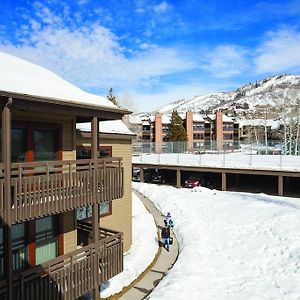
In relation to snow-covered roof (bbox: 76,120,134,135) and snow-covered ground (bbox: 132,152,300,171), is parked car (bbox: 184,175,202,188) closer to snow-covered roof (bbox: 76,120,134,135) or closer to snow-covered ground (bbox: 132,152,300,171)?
snow-covered ground (bbox: 132,152,300,171)

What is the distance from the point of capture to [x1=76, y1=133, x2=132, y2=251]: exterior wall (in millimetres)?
16453

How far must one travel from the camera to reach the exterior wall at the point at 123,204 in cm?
1645

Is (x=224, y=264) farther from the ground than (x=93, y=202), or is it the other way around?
(x=93, y=202)

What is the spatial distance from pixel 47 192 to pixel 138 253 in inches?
359

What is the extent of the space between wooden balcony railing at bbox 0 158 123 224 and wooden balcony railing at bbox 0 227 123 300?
138cm

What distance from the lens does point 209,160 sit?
36969 mm

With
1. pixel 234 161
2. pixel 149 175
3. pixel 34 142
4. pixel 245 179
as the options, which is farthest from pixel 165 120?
pixel 34 142

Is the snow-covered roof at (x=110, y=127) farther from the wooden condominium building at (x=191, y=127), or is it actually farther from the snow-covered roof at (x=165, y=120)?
the snow-covered roof at (x=165, y=120)

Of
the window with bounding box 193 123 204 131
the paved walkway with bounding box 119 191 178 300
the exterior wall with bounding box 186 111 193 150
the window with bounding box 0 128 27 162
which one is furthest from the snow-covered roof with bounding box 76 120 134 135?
the window with bounding box 193 123 204 131

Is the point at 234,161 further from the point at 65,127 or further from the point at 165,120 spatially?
the point at 165,120

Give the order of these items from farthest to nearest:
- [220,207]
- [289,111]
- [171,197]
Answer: [289,111]
[171,197]
[220,207]

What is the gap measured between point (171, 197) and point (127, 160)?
1246 centimetres

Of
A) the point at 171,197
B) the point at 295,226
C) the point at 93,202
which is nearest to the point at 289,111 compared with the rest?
the point at 171,197

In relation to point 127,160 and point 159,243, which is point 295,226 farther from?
point 127,160
